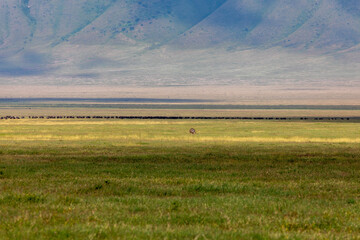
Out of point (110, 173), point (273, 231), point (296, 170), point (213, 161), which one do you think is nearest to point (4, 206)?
point (273, 231)

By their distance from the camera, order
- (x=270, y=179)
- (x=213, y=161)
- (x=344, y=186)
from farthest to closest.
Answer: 1. (x=213, y=161)
2. (x=270, y=179)
3. (x=344, y=186)

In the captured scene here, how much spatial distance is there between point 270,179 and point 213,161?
7874 mm

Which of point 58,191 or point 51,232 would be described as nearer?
point 51,232

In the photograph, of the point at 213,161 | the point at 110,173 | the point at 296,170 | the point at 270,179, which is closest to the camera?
the point at 270,179

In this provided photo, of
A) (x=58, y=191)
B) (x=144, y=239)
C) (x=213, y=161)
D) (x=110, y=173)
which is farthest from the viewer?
(x=213, y=161)

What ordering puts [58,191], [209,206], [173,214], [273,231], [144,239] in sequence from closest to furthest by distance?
1. [144,239]
2. [273,231]
3. [173,214]
4. [209,206]
5. [58,191]

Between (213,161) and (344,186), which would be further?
(213,161)

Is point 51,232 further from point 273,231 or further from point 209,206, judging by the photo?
point 209,206

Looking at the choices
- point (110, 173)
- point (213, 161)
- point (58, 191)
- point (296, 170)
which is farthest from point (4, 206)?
point (213, 161)

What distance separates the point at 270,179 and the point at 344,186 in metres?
3.05

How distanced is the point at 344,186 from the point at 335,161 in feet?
34.0

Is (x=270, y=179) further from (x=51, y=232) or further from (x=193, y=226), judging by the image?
(x=51, y=232)

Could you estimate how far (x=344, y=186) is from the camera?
19641 mm

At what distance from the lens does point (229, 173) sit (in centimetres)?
2384
